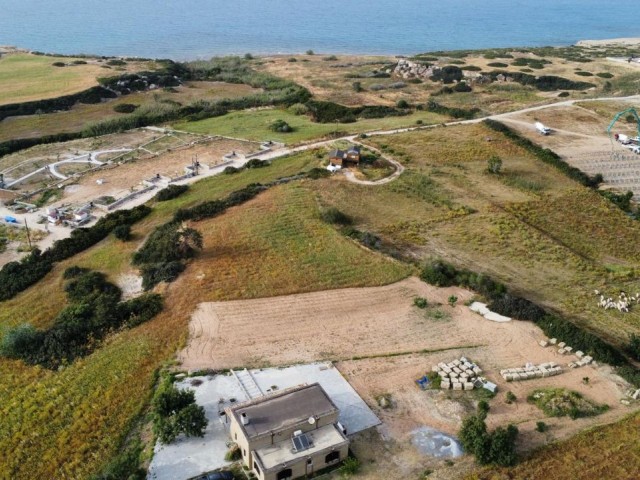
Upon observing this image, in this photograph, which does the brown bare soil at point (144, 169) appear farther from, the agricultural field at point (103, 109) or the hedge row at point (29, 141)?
the agricultural field at point (103, 109)

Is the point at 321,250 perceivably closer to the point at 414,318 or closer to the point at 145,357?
the point at 414,318

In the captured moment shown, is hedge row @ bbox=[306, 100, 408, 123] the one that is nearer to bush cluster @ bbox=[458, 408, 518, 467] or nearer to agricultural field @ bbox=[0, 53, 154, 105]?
agricultural field @ bbox=[0, 53, 154, 105]

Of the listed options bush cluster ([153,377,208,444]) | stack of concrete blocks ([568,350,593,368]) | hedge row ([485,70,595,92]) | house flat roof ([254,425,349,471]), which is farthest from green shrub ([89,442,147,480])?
hedge row ([485,70,595,92])

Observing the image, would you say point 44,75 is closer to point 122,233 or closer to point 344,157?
point 344,157

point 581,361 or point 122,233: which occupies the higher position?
point 122,233

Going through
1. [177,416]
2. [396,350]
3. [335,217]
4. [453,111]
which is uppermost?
[453,111]

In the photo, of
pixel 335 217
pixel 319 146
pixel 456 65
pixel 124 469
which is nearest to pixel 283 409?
pixel 124 469

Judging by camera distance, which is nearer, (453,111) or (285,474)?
(285,474)
